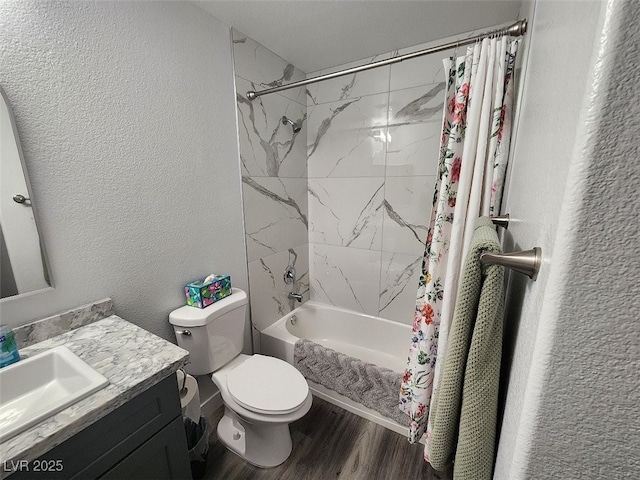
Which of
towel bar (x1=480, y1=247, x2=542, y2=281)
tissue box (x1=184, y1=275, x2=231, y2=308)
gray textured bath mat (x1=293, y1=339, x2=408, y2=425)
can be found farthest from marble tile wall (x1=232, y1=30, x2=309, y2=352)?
towel bar (x1=480, y1=247, x2=542, y2=281)

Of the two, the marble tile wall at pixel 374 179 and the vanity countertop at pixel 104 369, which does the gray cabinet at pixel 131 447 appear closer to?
the vanity countertop at pixel 104 369

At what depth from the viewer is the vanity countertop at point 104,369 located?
597mm

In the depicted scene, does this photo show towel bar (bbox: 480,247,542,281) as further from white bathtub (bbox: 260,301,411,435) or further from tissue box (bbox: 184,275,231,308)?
white bathtub (bbox: 260,301,411,435)

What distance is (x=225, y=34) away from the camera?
1530 millimetres

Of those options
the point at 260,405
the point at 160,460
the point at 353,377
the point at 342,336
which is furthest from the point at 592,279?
the point at 342,336

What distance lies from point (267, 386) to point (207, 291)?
582mm

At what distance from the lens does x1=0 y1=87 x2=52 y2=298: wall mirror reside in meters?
0.87

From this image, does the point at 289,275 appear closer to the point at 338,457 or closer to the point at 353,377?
the point at 353,377

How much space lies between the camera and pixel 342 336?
2326 millimetres

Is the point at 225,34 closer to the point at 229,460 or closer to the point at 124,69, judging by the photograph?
the point at 124,69

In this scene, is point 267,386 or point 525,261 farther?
point 267,386

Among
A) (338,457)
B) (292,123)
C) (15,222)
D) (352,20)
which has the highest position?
(352,20)

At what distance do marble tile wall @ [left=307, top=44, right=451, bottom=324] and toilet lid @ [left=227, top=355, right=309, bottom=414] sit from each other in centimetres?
101

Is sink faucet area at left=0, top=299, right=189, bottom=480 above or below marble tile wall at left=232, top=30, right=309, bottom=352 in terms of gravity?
below
